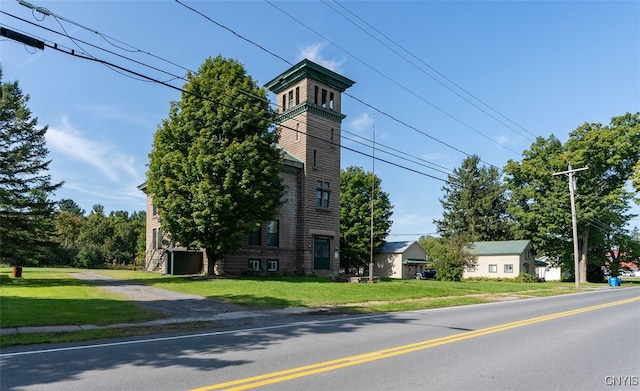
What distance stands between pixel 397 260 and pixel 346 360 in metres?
49.9

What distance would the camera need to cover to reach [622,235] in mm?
52312

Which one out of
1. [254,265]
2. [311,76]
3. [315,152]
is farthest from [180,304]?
[311,76]

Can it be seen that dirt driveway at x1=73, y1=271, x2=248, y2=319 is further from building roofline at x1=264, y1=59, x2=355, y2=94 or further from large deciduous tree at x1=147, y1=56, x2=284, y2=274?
building roofline at x1=264, y1=59, x2=355, y2=94

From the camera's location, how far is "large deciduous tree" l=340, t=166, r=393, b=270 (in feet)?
170

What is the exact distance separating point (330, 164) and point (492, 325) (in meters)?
26.6

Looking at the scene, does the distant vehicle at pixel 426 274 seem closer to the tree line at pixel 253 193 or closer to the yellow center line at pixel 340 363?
the tree line at pixel 253 193

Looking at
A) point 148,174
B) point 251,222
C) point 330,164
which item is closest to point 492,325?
point 251,222

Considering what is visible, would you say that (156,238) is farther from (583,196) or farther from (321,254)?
(583,196)

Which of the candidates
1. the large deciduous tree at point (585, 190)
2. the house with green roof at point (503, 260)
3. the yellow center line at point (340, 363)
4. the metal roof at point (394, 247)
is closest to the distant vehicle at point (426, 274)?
the metal roof at point (394, 247)

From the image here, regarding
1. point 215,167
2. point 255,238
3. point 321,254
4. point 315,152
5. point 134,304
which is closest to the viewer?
point 134,304

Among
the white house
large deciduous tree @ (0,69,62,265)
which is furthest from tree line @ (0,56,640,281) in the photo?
the white house

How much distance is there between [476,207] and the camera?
254 ft

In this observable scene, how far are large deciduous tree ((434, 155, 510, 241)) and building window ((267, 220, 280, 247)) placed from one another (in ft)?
159

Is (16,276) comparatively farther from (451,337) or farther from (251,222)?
(451,337)
